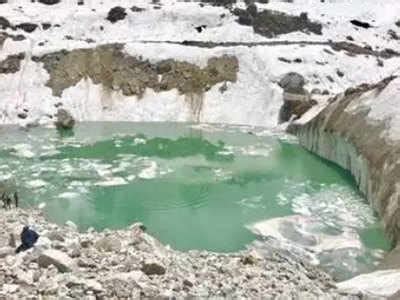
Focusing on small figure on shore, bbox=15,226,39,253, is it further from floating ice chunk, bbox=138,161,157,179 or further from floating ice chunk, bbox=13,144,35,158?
floating ice chunk, bbox=13,144,35,158

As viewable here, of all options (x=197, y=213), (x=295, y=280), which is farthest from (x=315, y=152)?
(x=295, y=280)

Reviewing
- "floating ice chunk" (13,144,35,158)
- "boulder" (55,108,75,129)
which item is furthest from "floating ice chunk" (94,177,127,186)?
"boulder" (55,108,75,129)

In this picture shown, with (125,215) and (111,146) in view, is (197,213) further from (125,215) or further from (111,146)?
(111,146)

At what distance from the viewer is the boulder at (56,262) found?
15.3 m

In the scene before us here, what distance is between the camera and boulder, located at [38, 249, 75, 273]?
15.3 metres

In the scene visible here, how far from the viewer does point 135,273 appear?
1566 cm

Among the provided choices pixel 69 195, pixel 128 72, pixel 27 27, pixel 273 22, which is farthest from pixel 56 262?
pixel 273 22

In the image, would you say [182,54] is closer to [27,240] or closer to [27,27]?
[27,27]

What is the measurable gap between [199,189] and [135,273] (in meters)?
20.2

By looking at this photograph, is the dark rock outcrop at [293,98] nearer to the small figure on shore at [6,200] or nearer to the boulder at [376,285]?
the small figure on shore at [6,200]

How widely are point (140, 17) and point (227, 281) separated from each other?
62.4 metres

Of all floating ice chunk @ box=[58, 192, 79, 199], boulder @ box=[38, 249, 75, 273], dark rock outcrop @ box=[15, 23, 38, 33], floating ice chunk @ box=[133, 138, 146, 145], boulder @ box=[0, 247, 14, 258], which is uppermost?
dark rock outcrop @ box=[15, 23, 38, 33]

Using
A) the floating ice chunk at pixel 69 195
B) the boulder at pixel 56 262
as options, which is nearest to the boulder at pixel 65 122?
the floating ice chunk at pixel 69 195

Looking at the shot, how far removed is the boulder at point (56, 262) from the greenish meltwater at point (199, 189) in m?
10.3
